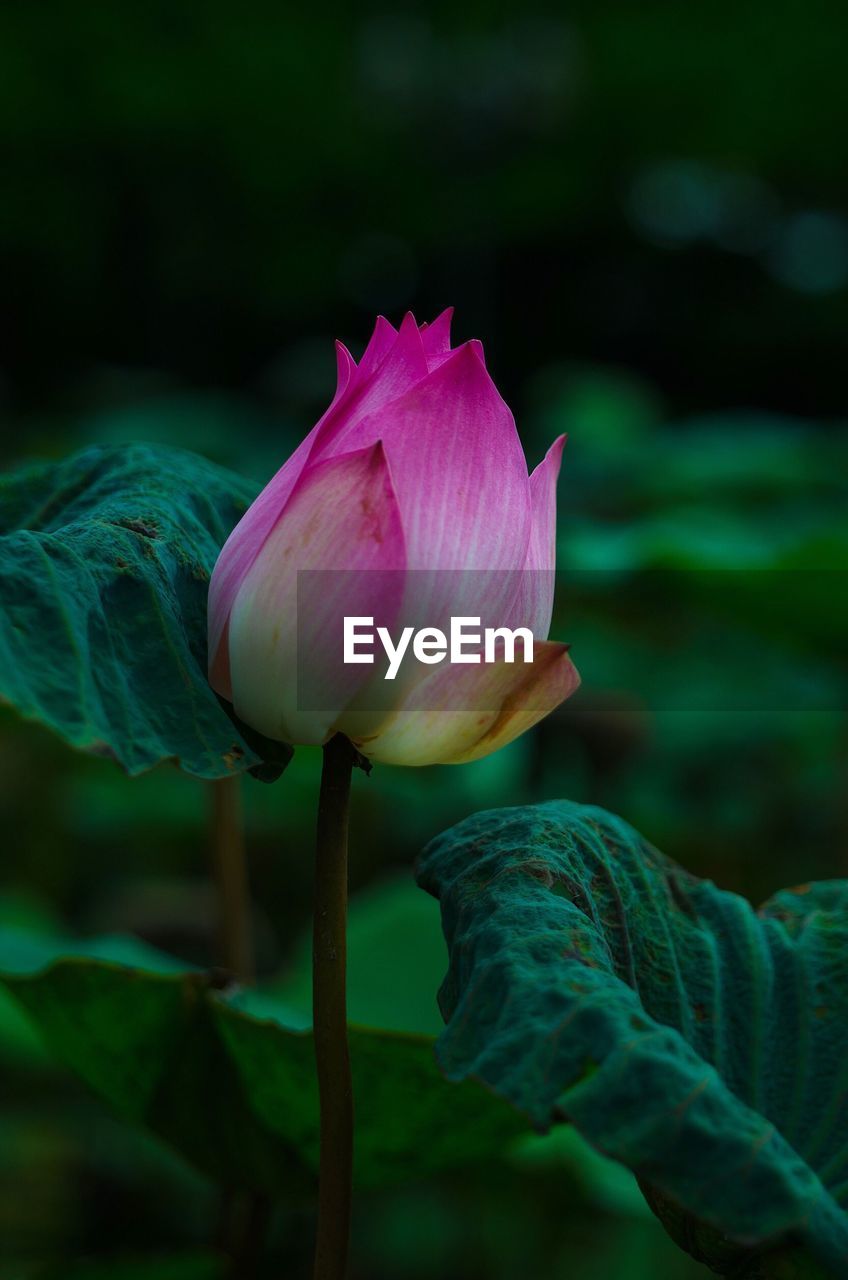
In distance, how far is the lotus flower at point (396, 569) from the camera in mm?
278

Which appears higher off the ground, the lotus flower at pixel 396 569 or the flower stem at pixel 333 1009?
the lotus flower at pixel 396 569

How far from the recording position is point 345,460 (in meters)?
0.28

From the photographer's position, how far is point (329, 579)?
28 cm

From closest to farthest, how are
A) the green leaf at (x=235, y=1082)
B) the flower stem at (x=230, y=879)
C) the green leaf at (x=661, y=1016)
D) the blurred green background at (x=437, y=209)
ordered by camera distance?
the green leaf at (x=661, y=1016) → the green leaf at (x=235, y=1082) → the flower stem at (x=230, y=879) → the blurred green background at (x=437, y=209)

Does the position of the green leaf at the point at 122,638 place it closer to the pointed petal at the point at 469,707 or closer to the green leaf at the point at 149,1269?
the pointed petal at the point at 469,707

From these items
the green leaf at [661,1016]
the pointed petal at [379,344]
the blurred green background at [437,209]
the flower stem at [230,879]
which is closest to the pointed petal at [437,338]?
the pointed petal at [379,344]

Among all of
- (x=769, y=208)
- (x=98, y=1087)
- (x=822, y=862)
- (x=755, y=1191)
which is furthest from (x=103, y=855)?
(x=769, y=208)

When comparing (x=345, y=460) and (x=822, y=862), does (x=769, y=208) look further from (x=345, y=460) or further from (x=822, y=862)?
(x=345, y=460)

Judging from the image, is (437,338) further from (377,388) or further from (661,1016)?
(661,1016)

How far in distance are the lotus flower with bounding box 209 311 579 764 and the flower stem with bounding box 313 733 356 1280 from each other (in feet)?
0.04

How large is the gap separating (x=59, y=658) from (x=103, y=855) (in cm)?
136

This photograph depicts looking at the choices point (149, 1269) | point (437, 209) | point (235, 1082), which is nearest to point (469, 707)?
point (235, 1082)

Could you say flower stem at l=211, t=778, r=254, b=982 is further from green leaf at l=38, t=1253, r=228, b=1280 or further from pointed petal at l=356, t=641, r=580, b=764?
pointed petal at l=356, t=641, r=580, b=764

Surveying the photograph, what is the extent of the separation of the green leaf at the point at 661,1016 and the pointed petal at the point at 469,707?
0.04 metres
